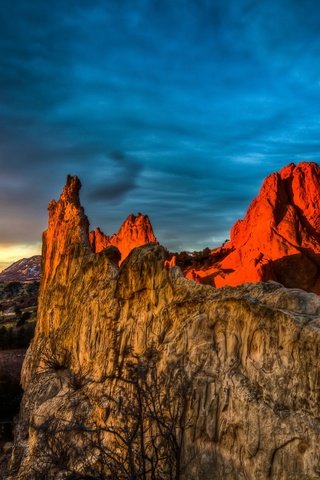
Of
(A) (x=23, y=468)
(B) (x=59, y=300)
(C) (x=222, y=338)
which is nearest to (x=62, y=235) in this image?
(B) (x=59, y=300)

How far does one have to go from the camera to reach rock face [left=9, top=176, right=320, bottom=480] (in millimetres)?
10109

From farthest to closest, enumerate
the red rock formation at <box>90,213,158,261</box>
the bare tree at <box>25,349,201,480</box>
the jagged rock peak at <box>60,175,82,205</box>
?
the red rock formation at <box>90,213,158,261</box>
the jagged rock peak at <box>60,175,82,205</box>
the bare tree at <box>25,349,201,480</box>

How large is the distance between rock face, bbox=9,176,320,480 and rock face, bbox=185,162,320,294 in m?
23.4

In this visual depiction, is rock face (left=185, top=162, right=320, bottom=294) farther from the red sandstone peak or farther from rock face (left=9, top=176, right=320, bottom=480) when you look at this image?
rock face (left=9, top=176, right=320, bottom=480)

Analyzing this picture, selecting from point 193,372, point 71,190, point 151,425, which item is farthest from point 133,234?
point 151,425

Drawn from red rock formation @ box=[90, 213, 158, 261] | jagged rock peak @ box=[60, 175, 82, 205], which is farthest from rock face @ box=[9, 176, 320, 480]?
red rock formation @ box=[90, 213, 158, 261]

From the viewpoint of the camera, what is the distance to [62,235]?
3020 cm

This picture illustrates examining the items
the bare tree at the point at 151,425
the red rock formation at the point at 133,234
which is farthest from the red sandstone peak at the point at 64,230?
the red rock formation at the point at 133,234

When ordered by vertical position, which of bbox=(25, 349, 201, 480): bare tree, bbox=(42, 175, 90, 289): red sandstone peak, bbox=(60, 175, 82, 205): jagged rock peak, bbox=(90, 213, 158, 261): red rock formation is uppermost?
bbox=(90, 213, 158, 261): red rock formation

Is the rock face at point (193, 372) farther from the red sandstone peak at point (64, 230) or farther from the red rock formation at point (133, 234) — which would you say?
the red rock formation at point (133, 234)

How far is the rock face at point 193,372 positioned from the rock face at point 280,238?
23446 millimetres

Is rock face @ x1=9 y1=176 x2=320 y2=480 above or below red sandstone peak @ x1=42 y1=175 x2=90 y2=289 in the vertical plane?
below

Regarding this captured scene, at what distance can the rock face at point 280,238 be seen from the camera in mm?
42656

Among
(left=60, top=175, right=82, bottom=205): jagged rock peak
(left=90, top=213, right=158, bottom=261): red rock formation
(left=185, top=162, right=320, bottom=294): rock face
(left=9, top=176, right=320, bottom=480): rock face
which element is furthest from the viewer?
(left=90, top=213, right=158, bottom=261): red rock formation
